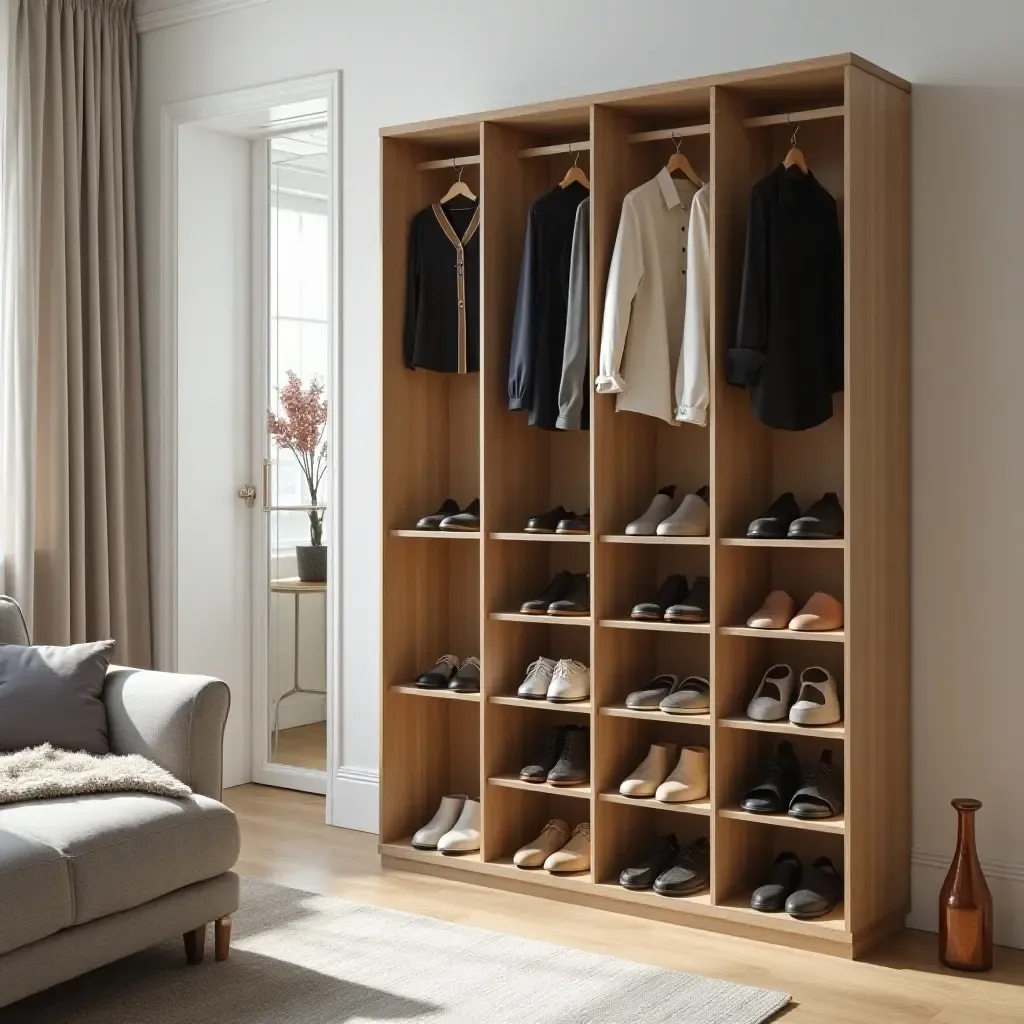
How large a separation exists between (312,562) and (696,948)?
220 centimetres

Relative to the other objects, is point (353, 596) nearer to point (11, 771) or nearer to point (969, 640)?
point (11, 771)

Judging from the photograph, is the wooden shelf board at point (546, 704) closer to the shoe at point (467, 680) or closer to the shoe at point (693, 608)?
the shoe at point (467, 680)

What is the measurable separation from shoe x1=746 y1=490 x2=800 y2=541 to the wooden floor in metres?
1.00

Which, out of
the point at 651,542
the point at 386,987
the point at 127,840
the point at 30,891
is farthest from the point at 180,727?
the point at 651,542

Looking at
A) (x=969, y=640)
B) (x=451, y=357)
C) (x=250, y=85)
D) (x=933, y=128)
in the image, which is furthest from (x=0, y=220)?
(x=969, y=640)

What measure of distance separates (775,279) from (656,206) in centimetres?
44

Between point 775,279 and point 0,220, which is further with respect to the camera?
point 0,220

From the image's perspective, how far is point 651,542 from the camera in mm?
3471

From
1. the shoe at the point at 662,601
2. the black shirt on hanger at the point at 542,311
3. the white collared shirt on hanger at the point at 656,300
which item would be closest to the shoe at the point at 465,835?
the shoe at the point at 662,601

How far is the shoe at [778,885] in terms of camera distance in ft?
10.8

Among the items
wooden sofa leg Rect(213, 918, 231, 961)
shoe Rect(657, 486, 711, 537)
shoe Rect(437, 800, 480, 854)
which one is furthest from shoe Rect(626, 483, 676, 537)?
wooden sofa leg Rect(213, 918, 231, 961)

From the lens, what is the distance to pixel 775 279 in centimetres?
329

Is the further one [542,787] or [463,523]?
[463,523]

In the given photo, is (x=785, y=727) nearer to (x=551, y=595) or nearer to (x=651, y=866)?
(x=651, y=866)
